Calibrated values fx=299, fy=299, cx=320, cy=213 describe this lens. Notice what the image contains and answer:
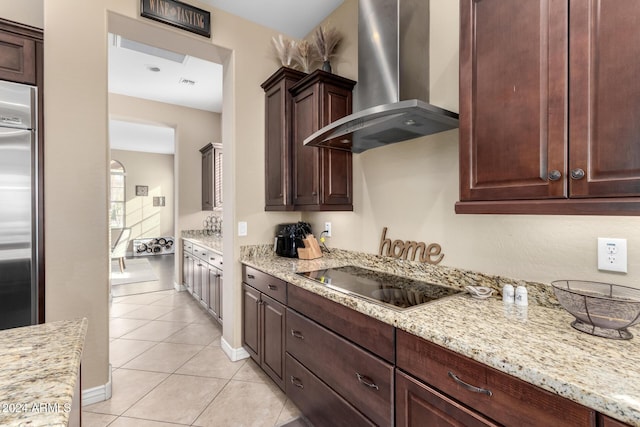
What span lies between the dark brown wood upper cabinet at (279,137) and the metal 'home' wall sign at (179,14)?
642 millimetres

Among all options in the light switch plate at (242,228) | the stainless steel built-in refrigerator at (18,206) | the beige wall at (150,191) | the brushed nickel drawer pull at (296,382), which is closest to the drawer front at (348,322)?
the brushed nickel drawer pull at (296,382)

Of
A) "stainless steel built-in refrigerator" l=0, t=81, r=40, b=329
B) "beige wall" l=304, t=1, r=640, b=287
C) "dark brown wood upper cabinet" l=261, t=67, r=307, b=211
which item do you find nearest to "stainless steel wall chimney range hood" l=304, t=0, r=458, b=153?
"beige wall" l=304, t=1, r=640, b=287

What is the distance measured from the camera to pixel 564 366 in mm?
813

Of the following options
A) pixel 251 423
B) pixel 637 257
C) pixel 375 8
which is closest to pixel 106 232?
pixel 251 423

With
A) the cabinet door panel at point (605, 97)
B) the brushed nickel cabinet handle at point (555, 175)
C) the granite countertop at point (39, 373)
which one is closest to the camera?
the granite countertop at point (39, 373)

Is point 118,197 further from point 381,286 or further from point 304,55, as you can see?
point 381,286

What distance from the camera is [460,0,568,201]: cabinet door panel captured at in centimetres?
102

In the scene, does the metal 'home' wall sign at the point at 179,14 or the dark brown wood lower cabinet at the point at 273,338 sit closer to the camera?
the dark brown wood lower cabinet at the point at 273,338

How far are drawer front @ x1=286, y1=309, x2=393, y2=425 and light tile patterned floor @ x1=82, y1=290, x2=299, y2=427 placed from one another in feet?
1.69

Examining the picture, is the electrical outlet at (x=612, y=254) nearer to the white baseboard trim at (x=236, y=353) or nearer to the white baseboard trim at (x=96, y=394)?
the white baseboard trim at (x=236, y=353)

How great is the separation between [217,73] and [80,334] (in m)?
3.57

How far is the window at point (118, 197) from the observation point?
8422 millimetres

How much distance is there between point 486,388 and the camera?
923mm


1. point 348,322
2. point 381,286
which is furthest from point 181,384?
point 381,286
